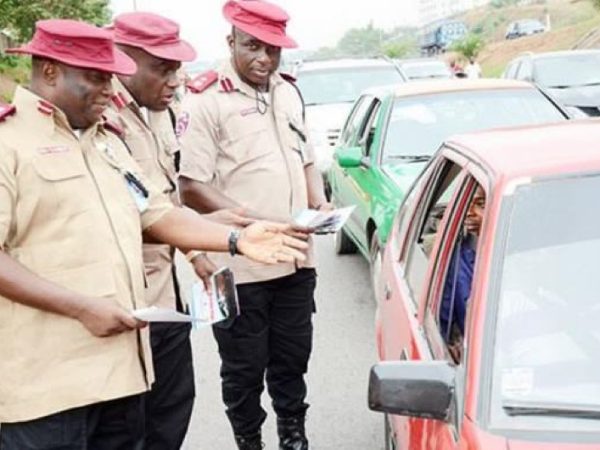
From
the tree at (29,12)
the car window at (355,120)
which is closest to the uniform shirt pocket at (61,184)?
→ the car window at (355,120)

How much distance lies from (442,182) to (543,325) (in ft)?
4.26

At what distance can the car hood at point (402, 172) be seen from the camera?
17.4 ft

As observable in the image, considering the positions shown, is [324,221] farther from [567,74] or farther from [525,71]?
[525,71]

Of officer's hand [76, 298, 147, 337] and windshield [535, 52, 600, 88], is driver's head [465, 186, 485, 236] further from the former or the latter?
windshield [535, 52, 600, 88]

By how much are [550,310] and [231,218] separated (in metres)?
1.38

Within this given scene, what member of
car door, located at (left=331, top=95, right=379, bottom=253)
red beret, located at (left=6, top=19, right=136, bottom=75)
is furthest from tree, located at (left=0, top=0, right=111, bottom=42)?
red beret, located at (left=6, top=19, right=136, bottom=75)

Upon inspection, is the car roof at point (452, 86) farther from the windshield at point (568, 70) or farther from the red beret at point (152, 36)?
the windshield at point (568, 70)

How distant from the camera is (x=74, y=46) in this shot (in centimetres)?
233

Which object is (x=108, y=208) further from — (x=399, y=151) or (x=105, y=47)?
(x=399, y=151)

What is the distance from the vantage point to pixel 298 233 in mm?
2844

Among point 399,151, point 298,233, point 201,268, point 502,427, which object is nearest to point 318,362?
point 399,151

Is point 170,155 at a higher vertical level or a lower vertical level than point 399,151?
higher

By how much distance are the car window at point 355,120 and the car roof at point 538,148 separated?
13.1ft

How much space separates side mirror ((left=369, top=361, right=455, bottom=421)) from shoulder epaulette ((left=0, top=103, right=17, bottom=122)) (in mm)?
1152
